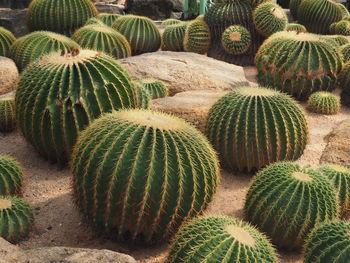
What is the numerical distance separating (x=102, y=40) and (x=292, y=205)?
5.06m

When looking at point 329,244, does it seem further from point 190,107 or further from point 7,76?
point 7,76

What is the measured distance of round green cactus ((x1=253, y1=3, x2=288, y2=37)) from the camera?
9.12m

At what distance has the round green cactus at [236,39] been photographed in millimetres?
9188

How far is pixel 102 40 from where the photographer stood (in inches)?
312

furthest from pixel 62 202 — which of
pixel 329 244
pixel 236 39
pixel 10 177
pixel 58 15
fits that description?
pixel 236 39

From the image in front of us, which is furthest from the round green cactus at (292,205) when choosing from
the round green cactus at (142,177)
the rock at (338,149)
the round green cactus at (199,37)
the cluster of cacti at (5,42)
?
the round green cactus at (199,37)

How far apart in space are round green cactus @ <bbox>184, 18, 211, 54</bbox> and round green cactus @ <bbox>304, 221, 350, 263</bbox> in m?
6.66

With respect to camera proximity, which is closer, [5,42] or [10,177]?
[10,177]

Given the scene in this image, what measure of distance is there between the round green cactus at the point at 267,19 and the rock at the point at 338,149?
3.91m

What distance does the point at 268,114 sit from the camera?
187 inches

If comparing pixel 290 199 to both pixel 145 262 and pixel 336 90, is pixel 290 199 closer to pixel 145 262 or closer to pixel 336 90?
pixel 145 262

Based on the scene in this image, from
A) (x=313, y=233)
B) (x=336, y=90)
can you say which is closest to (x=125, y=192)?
(x=313, y=233)

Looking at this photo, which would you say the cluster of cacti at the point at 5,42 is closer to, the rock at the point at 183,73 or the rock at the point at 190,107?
Result: the rock at the point at 183,73

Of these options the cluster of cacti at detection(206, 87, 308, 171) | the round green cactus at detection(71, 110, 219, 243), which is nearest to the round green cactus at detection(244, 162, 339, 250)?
the round green cactus at detection(71, 110, 219, 243)
